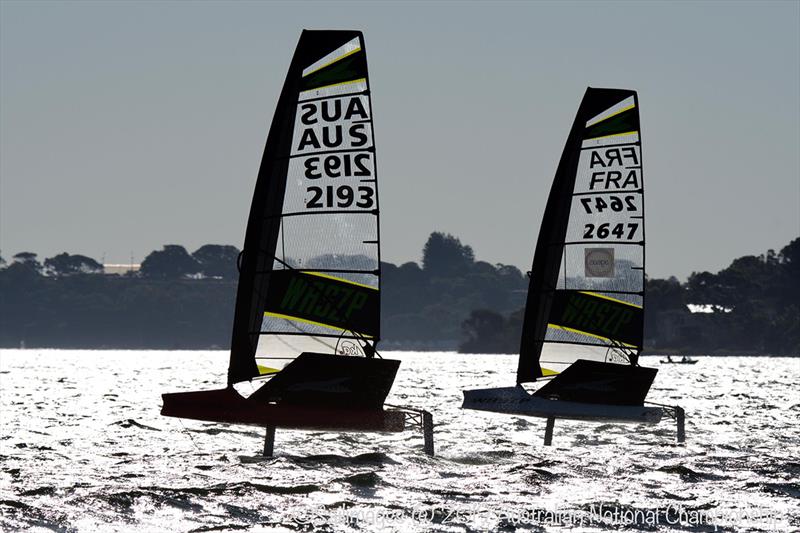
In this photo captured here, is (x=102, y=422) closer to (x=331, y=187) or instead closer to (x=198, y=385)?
(x=331, y=187)

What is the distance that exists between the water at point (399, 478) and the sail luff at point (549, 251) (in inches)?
75.3

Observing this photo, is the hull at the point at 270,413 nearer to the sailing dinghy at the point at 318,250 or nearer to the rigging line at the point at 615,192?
the sailing dinghy at the point at 318,250

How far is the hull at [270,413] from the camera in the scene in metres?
20.6

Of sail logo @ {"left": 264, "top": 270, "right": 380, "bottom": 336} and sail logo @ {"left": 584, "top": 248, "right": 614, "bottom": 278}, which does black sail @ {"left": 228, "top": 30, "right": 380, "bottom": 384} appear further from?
sail logo @ {"left": 584, "top": 248, "right": 614, "bottom": 278}

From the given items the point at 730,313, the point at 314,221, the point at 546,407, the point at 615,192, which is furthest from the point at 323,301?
the point at 730,313

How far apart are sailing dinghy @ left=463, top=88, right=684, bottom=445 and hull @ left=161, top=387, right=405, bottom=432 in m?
5.59

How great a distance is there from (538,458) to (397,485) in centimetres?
503

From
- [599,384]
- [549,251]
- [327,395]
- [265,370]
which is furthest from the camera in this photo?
[549,251]

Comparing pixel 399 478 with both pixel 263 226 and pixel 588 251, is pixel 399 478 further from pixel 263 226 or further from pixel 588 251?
pixel 588 251

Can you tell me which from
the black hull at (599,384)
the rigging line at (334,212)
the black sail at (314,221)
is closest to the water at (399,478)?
the black hull at (599,384)

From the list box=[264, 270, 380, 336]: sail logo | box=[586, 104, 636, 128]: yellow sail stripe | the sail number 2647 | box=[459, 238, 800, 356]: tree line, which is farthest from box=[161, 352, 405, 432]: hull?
box=[459, 238, 800, 356]: tree line

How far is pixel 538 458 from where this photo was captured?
23625 millimetres

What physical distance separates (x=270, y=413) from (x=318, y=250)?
8.50 ft

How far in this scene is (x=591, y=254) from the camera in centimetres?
2659
